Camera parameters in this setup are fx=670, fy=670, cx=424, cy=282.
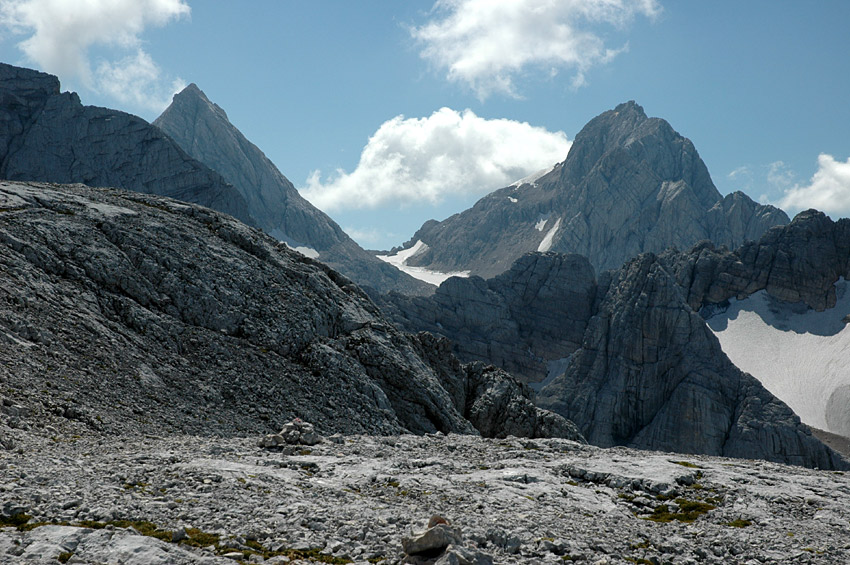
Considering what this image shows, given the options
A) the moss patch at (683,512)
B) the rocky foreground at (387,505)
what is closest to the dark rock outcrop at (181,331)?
the rocky foreground at (387,505)

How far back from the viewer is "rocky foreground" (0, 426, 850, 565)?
1773 centimetres

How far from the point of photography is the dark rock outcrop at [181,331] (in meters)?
39.1

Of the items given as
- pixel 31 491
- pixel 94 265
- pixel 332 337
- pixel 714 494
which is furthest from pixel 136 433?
pixel 714 494

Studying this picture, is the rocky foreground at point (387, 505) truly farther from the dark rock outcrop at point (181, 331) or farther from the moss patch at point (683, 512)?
the dark rock outcrop at point (181, 331)

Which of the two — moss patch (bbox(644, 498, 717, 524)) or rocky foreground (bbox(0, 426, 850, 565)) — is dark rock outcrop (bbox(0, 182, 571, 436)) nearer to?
rocky foreground (bbox(0, 426, 850, 565))

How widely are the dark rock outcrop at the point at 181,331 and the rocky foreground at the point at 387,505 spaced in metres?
7.09

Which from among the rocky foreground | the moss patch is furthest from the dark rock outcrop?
the moss patch

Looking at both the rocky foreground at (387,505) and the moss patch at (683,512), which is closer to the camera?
the rocky foreground at (387,505)

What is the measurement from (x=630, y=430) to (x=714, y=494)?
17227 centimetres

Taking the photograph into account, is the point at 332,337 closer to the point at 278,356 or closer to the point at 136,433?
the point at 278,356

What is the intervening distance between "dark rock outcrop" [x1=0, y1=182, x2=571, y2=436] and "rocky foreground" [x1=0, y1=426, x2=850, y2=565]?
709 cm

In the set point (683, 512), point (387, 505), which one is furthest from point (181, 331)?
point (683, 512)

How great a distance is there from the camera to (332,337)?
57.7 metres

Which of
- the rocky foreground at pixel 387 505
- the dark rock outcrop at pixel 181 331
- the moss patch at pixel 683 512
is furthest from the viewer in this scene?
the dark rock outcrop at pixel 181 331
